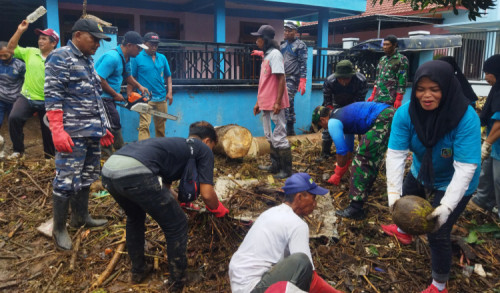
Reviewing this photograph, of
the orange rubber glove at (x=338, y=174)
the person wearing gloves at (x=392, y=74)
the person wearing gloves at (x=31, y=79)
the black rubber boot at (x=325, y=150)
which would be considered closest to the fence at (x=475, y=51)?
the person wearing gloves at (x=392, y=74)

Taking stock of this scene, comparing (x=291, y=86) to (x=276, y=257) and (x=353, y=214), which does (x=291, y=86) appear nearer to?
(x=353, y=214)

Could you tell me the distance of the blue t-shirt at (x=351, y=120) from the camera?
4453 millimetres

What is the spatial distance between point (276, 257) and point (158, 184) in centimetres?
106

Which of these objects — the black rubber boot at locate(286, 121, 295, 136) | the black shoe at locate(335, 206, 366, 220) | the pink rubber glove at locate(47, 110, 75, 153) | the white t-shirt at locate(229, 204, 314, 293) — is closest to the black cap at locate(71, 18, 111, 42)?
the pink rubber glove at locate(47, 110, 75, 153)

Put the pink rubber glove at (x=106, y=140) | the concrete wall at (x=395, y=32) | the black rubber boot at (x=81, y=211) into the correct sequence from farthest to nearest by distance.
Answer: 1. the concrete wall at (x=395, y=32)
2. the pink rubber glove at (x=106, y=140)
3. the black rubber boot at (x=81, y=211)

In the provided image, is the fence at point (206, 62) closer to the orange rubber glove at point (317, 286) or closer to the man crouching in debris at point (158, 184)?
the man crouching in debris at point (158, 184)

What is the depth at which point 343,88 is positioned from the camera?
6355mm

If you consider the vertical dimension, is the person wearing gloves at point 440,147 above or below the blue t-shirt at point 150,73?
below

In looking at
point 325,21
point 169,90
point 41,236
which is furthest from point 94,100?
point 325,21

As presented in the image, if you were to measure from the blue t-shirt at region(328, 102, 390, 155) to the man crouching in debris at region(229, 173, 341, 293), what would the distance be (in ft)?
6.63

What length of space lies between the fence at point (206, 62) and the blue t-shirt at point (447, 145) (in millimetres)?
5581

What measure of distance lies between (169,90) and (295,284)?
536 centimetres

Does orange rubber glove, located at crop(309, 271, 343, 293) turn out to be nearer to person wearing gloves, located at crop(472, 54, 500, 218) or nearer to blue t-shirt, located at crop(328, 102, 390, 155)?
blue t-shirt, located at crop(328, 102, 390, 155)

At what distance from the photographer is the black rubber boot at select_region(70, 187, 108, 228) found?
13.1ft
